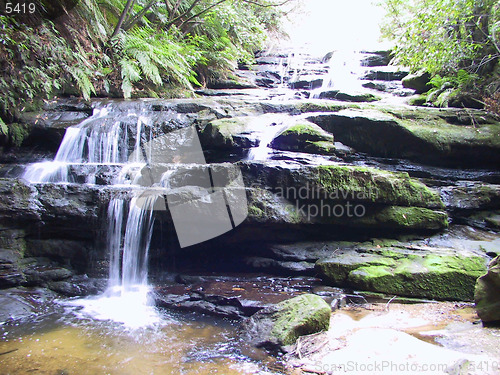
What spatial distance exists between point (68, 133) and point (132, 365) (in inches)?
230

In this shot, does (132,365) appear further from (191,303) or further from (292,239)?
(292,239)

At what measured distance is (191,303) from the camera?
13.5 ft

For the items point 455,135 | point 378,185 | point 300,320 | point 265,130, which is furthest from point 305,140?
point 300,320

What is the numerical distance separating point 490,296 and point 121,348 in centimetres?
363

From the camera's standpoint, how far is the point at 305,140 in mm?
5871

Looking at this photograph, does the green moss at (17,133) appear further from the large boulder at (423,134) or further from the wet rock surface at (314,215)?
the large boulder at (423,134)

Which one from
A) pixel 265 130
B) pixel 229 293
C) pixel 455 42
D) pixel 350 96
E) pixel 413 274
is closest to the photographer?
pixel 413 274

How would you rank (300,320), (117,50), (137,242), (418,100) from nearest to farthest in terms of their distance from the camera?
(300,320), (137,242), (418,100), (117,50)

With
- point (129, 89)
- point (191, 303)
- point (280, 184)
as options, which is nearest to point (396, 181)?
point (280, 184)

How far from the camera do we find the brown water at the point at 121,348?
2777 mm

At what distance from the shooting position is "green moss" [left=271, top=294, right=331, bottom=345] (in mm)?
3039

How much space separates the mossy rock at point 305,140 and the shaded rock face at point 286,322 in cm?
308

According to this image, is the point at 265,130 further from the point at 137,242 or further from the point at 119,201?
the point at 137,242

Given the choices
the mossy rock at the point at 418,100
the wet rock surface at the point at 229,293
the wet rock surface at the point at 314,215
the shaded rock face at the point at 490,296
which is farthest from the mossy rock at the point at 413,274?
the mossy rock at the point at 418,100
